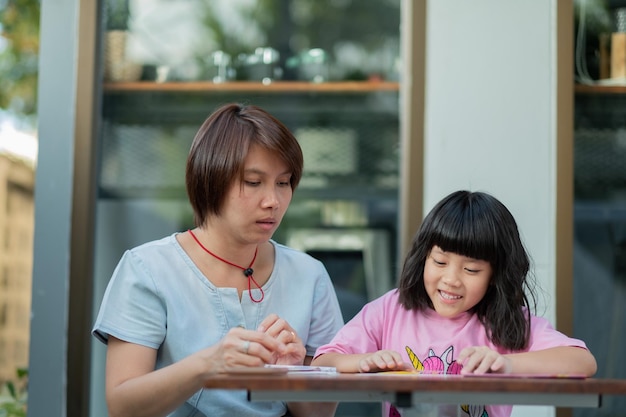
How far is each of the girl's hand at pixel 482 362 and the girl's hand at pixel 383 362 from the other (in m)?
0.12

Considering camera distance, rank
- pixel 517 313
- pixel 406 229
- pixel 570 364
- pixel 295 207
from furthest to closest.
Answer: pixel 295 207
pixel 406 229
pixel 517 313
pixel 570 364

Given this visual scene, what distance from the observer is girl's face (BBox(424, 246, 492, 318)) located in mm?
2156

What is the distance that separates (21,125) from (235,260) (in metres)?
1.63

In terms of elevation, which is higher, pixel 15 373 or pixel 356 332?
pixel 356 332

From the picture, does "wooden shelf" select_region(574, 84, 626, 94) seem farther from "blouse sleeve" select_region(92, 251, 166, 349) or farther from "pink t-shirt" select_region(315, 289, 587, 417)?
"blouse sleeve" select_region(92, 251, 166, 349)

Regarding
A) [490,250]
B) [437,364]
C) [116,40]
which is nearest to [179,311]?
[437,364]

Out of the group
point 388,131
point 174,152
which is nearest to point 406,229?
point 388,131

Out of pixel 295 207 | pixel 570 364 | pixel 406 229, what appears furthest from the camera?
pixel 295 207

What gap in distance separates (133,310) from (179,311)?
0.11 metres

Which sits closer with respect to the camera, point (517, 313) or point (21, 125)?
point (517, 313)

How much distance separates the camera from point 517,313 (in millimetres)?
2182

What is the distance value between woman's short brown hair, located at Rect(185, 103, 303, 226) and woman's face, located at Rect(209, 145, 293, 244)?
0.05 ft

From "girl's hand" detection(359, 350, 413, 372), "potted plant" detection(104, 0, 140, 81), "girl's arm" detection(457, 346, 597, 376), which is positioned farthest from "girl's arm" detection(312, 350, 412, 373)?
"potted plant" detection(104, 0, 140, 81)

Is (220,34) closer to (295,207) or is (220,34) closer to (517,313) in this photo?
(295,207)
